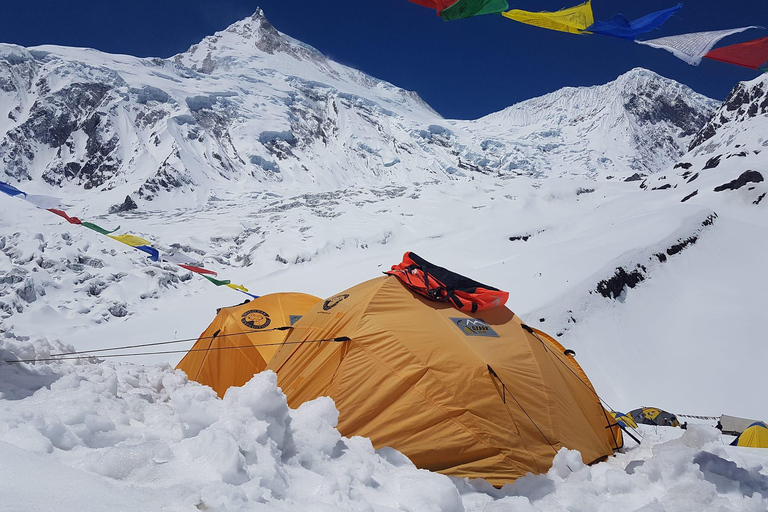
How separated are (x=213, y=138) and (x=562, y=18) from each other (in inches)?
2976

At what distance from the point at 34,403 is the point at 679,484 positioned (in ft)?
14.6

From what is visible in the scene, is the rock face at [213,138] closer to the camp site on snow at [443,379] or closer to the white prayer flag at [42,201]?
the white prayer flag at [42,201]

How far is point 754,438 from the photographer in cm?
723

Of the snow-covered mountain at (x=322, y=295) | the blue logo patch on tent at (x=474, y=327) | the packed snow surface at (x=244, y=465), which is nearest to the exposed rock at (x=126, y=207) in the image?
the snow-covered mountain at (x=322, y=295)

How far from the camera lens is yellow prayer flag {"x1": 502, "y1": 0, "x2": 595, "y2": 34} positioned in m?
4.62

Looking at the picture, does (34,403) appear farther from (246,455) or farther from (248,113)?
(248,113)

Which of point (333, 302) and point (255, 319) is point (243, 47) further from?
point (333, 302)

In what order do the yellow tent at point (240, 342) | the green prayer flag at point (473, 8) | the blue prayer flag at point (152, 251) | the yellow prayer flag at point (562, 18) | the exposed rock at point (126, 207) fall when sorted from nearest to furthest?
the green prayer flag at point (473, 8) < the yellow prayer flag at point (562, 18) < the yellow tent at point (240, 342) < the blue prayer flag at point (152, 251) < the exposed rock at point (126, 207)

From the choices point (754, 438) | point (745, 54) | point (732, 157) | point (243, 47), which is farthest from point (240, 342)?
point (243, 47)

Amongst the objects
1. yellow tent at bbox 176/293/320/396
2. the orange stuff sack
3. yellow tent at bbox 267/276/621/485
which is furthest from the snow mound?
yellow tent at bbox 176/293/320/396

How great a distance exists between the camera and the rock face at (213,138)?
2660 inches

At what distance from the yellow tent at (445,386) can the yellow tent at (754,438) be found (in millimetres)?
4550

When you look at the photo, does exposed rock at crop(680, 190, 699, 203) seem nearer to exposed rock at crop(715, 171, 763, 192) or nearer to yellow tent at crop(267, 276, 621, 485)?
exposed rock at crop(715, 171, 763, 192)

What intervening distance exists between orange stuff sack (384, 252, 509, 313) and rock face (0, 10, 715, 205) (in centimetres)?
A: 5754
